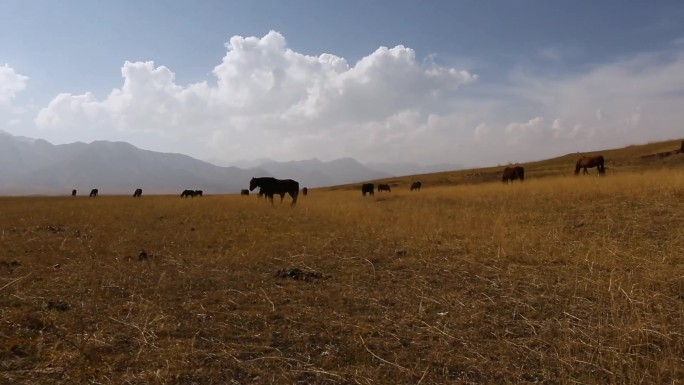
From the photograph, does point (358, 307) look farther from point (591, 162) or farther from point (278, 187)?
point (591, 162)

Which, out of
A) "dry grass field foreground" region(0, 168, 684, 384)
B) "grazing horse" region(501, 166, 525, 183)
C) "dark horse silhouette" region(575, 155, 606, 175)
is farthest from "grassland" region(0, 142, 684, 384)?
"dark horse silhouette" region(575, 155, 606, 175)

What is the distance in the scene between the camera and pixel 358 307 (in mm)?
6488

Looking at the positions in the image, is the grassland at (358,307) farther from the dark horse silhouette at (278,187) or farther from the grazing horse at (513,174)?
the grazing horse at (513,174)

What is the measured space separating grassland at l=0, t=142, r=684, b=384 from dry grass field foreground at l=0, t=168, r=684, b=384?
0.03 metres

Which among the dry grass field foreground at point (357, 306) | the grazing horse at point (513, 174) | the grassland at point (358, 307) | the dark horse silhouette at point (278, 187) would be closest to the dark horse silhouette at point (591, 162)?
the grazing horse at point (513, 174)

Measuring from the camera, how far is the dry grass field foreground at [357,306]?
14.5ft

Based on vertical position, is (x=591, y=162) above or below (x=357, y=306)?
above

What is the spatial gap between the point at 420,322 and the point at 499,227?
7.94 metres

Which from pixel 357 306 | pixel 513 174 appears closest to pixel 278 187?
pixel 513 174

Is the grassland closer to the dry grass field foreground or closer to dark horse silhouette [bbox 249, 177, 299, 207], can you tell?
the dry grass field foreground

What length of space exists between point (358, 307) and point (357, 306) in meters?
0.04

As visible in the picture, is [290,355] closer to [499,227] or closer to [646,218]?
[499,227]

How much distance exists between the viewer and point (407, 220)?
15.7 meters

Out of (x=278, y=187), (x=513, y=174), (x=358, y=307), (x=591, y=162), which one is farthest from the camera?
(x=513, y=174)
